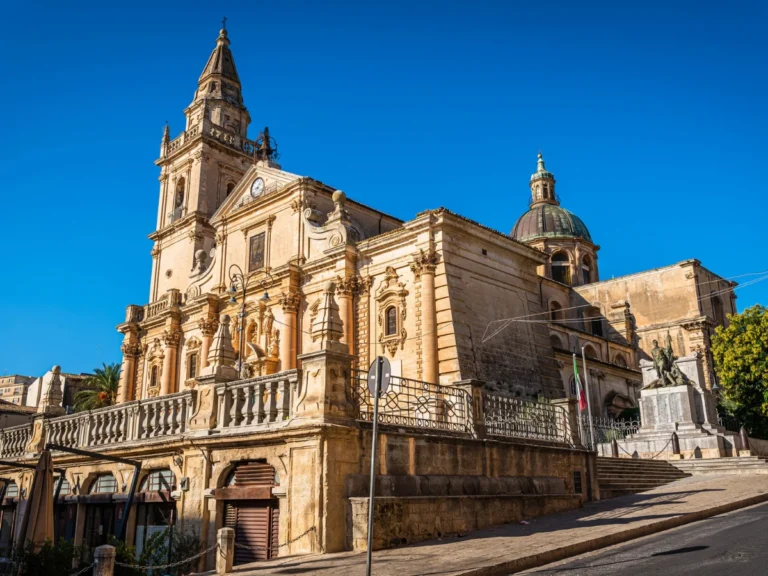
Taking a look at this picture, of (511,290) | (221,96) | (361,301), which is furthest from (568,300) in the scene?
(221,96)

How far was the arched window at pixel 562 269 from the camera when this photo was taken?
57.7 m

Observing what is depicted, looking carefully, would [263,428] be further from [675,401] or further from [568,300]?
[568,300]

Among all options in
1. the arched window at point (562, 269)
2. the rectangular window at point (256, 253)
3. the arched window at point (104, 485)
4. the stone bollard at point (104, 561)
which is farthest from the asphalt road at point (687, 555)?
the arched window at point (562, 269)

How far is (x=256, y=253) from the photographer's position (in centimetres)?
3759

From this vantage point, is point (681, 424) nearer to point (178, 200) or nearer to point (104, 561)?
point (104, 561)

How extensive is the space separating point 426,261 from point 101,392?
33574 millimetres

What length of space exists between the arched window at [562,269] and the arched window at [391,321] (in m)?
31.1

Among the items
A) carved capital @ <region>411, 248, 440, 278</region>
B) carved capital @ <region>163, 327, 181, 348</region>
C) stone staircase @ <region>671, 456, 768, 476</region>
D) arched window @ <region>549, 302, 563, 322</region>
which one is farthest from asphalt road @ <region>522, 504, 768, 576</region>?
arched window @ <region>549, 302, 563, 322</region>

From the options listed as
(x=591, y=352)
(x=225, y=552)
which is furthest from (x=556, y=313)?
(x=225, y=552)

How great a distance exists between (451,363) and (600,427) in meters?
8.30

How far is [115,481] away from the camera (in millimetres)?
17000

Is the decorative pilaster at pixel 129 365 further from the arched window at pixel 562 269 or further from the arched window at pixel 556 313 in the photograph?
the arched window at pixel 562 269

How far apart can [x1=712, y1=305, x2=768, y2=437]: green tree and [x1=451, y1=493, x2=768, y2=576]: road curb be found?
2166cm

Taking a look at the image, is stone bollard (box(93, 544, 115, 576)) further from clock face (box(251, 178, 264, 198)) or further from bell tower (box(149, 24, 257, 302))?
bell tower (box(149, 24, 257, 302))
